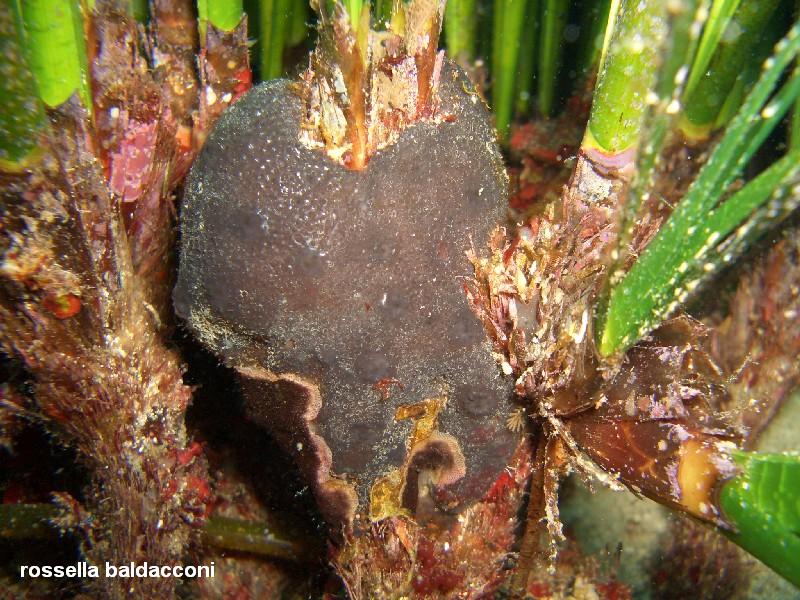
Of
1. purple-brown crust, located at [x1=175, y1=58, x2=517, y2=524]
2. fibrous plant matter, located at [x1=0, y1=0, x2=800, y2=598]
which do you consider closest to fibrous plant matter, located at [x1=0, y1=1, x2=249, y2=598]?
fibrous plant matter, located at [x1=0, y1=0, x2=800, y2=598]

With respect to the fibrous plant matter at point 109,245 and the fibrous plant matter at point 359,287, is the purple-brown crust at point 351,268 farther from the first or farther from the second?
the fibrous plant matter at point 109,245

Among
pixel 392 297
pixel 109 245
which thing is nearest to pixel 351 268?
pixel 392 297

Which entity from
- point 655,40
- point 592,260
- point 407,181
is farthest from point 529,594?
point 655,40

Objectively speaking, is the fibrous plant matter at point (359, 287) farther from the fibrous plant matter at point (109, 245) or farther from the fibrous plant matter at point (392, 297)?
the fibrous plant matter at point (109, 245)

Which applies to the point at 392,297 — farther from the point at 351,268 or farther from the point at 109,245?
the point at 109,245

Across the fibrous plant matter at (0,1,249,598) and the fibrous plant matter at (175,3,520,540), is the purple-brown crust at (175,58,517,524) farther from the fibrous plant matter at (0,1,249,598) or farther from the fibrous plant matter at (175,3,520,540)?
the fibrous plant matter at (0,1,249,598)

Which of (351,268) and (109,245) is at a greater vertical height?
(109,245)

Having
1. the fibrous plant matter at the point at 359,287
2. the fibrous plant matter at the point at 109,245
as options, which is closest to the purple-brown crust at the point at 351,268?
the fibrous plant matter at the point at 359,287

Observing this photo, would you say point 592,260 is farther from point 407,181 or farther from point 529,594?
point 529,594
